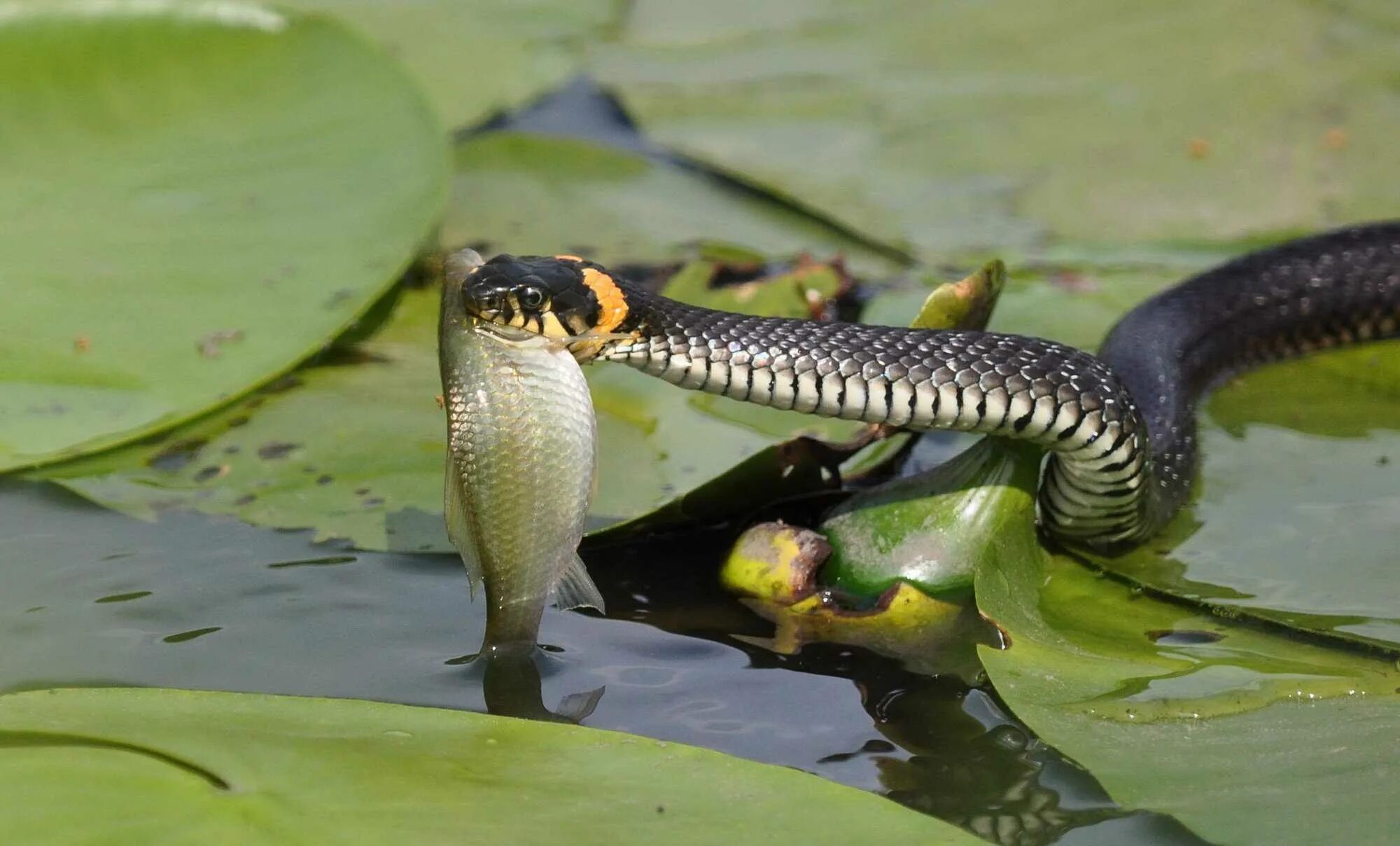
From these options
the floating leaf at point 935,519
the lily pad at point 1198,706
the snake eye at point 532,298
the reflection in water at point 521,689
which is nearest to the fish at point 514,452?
the snake eye at point 532,298

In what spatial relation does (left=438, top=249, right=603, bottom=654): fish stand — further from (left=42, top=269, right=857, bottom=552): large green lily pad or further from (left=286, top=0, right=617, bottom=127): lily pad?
(left=286, top=0, right=617, bottom=127): lily pad

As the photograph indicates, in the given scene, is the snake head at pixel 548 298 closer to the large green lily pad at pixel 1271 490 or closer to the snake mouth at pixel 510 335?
the snake mouth at pixel 510 335

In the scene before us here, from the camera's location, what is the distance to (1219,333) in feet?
16.0

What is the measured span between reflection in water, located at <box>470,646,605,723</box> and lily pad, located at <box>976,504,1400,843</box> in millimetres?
865

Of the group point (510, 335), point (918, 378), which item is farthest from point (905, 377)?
point (510, 335)

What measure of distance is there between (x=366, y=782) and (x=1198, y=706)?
1636 mm

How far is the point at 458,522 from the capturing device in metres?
3.10

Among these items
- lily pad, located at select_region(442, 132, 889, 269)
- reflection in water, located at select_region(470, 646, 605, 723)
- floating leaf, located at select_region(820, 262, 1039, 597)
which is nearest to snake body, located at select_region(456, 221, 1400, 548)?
floating leaf, located at select_region(820, 262, 1039, 597)

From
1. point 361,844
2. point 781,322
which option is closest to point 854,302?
point 781,322

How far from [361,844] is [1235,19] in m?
5.63

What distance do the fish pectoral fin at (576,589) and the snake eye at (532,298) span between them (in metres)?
0.54

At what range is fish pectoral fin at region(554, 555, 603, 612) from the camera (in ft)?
10.3

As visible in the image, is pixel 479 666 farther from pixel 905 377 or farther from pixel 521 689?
pixel 905 377

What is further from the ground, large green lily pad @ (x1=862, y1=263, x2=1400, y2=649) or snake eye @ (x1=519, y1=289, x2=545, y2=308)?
snake eye @ (x1=519, y1=289, x2=545, y2=308)
